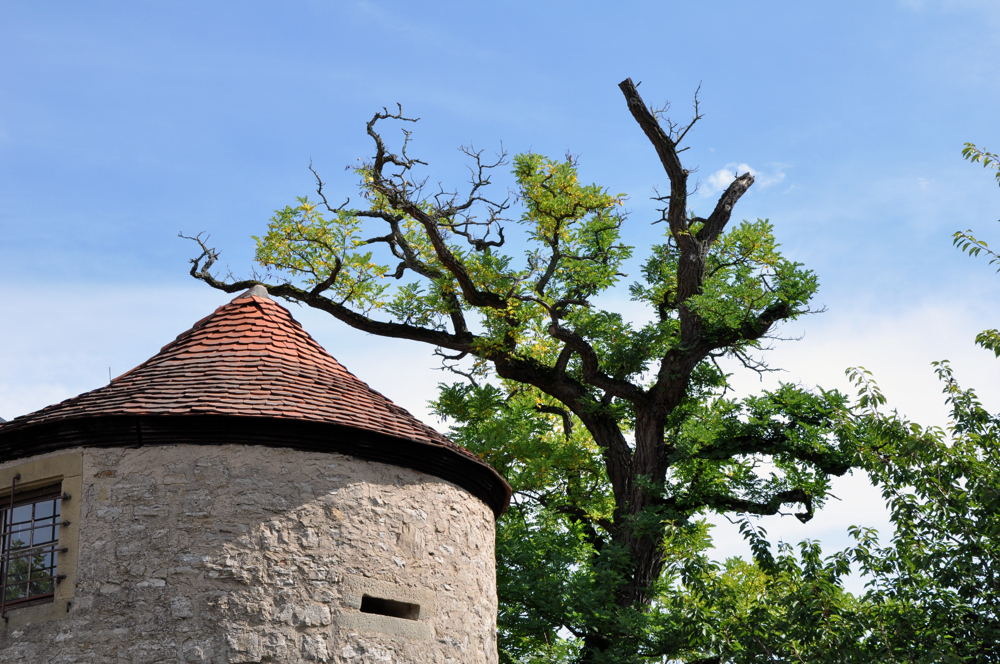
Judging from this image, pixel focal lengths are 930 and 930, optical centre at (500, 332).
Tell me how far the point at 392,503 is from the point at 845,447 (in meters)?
5.15

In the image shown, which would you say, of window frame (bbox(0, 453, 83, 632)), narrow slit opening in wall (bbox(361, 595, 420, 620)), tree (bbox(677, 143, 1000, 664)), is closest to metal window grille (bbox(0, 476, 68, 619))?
window frame (bbox(0, 453, 83, 632))

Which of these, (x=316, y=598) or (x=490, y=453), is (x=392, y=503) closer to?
(x=316, y=598)

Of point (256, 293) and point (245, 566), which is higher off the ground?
point (256, 293)

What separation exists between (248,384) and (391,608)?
2.30 metres

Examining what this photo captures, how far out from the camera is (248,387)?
809 centimetres

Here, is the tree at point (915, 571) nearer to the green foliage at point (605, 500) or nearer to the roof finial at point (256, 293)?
the green foliage at point (605, 500)

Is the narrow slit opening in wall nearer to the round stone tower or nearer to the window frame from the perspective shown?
the round stone tower

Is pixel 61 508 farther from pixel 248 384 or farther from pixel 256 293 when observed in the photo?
pixel 256 293

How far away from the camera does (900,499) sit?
958 cm

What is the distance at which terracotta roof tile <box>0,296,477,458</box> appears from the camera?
7.72 m

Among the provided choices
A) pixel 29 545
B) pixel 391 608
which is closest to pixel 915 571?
pixel 391 608

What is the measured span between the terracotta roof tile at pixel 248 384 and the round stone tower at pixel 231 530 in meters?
0.03

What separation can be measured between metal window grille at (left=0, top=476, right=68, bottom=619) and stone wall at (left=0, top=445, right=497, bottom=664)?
22 cm

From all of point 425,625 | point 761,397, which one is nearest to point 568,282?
point 761,397
